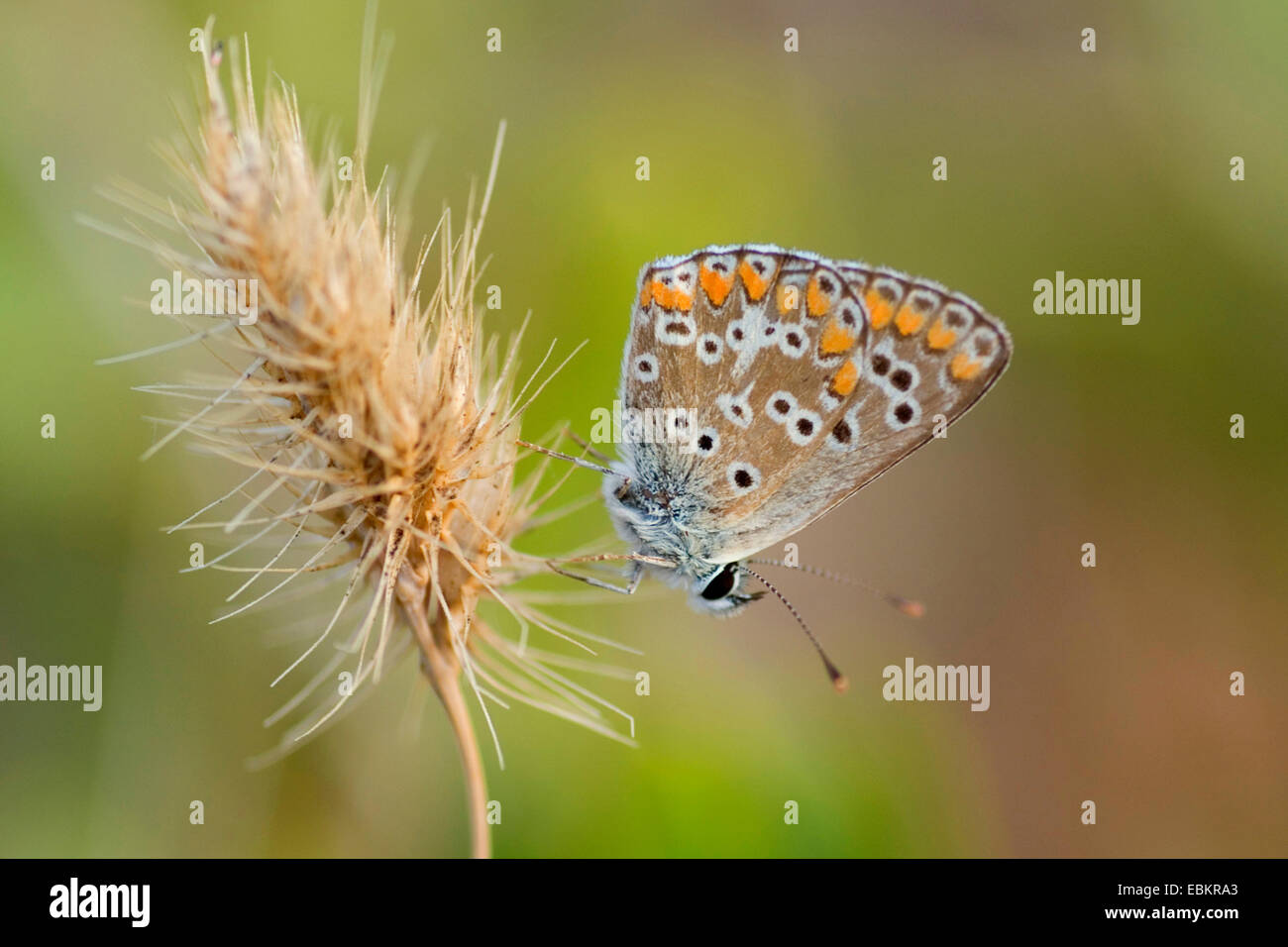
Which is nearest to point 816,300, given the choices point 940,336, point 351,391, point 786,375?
point 786,375

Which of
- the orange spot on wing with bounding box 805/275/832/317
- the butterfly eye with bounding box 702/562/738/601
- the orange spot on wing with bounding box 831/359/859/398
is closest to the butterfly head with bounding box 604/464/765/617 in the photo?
the butterfly eye with bounding box 702/562/738/601

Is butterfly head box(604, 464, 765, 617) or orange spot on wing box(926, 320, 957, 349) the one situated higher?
orange spot on wing box(926, 320, 957, 349)

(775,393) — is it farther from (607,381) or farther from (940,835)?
(940,835)

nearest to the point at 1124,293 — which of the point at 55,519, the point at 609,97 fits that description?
the point at 609,97

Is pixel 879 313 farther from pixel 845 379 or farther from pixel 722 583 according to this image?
pixel 722 583

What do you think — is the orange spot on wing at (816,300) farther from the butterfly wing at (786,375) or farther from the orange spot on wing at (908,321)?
the orange spot on wing at (908,321)

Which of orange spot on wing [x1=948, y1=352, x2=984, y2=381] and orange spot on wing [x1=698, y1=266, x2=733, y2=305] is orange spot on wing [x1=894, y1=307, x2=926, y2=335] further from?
orange spot on wing [x1=698, y1=266, x2=733, y2=305]

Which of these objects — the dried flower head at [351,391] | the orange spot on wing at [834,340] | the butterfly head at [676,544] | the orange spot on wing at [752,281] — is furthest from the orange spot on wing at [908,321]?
the dried flower head at [351,391]
